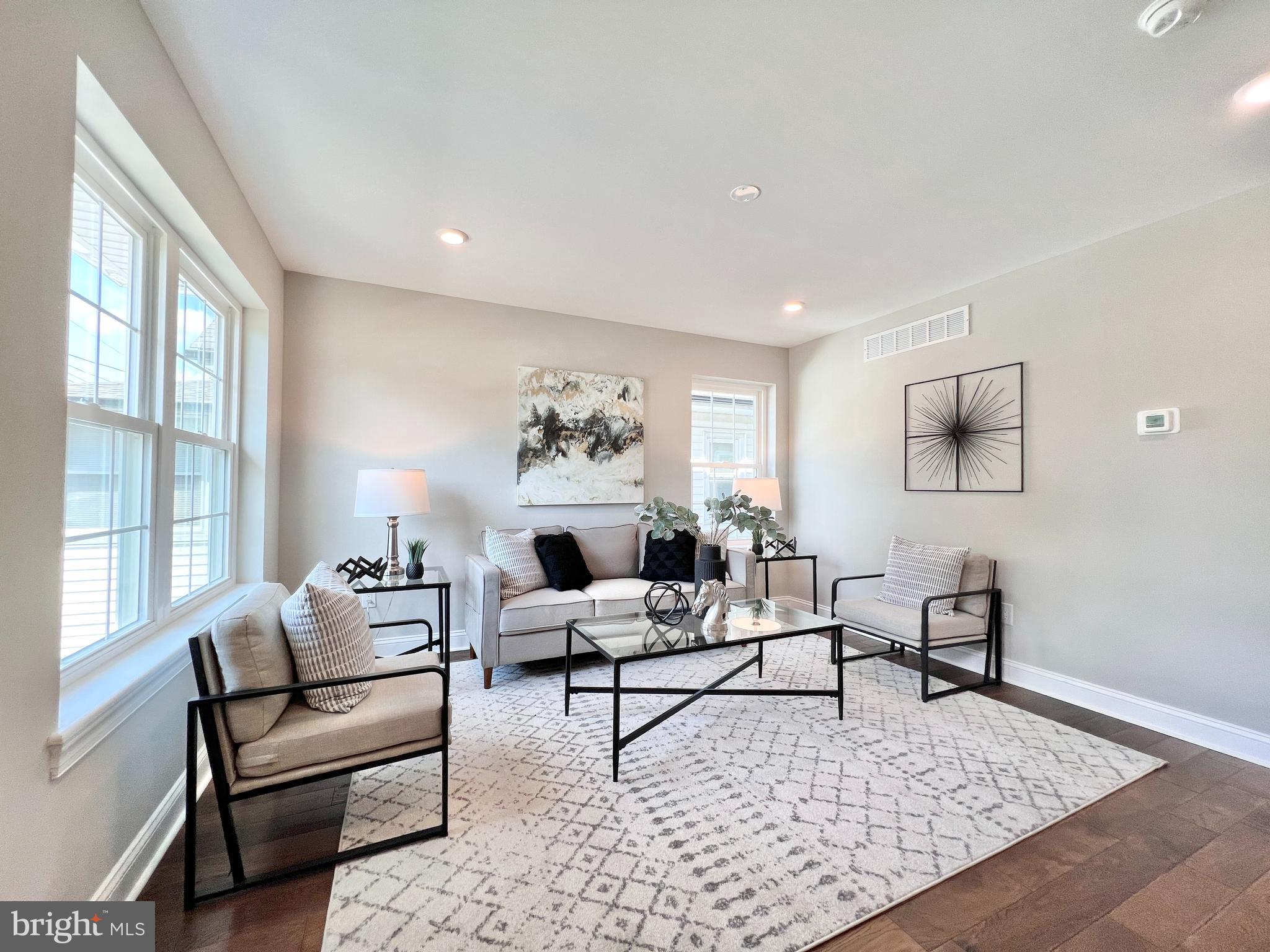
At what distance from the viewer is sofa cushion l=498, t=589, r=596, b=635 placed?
324 cm

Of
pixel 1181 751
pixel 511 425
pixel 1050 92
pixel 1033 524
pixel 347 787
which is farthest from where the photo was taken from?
pixel 511 425

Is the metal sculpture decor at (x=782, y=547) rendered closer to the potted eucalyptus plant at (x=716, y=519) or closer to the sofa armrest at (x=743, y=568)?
the sofa armrest at (x=743, y=568)

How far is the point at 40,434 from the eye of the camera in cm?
121

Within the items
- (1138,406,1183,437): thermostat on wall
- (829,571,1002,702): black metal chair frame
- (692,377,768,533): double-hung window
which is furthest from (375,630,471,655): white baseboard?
(1138,406,1183,437): thermostat on wall

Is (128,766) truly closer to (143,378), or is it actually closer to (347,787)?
(347,787)

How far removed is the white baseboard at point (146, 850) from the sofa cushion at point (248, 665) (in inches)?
6.0

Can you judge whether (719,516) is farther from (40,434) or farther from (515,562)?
(40,434)

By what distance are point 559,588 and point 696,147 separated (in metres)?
2.65

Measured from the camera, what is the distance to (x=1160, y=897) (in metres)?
1.64

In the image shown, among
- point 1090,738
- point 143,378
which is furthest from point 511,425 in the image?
point 1090,738

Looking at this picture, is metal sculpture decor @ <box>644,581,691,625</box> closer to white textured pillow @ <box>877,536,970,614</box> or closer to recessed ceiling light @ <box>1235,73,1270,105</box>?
white textured pillow @ <box>877,536,970,614</box>

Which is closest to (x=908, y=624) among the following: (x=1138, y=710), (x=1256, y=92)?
(x=1138, y=710)

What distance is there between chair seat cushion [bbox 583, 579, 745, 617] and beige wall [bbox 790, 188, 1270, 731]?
149 centimetres

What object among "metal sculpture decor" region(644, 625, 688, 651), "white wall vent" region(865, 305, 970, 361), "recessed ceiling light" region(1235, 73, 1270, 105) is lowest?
"metal sculpture decor" region(644, 625, 688, 651)
